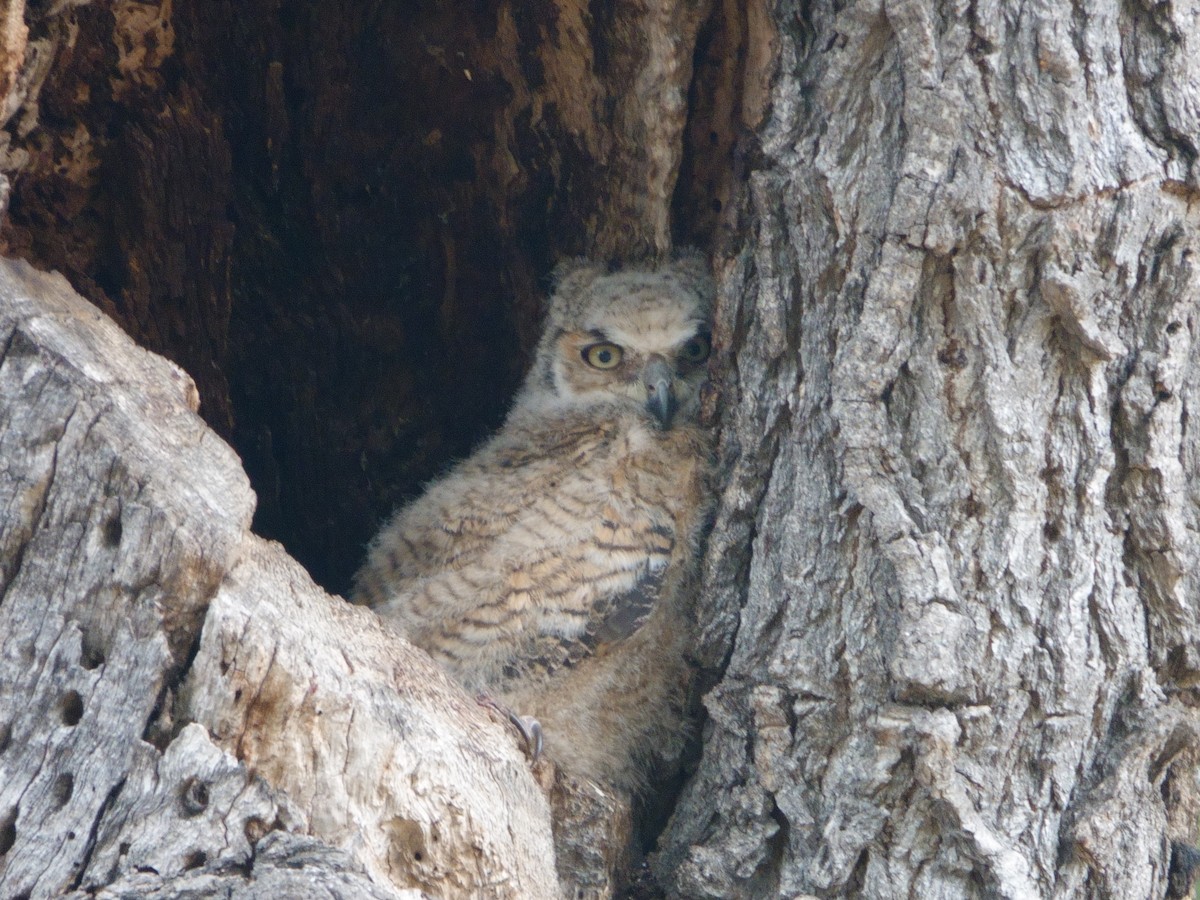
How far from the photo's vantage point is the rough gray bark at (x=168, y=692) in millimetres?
1653

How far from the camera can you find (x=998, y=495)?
2.14m

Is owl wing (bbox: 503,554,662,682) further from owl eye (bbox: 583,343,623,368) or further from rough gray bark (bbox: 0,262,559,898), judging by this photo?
owl eye (bbox: 583,343,623,368)

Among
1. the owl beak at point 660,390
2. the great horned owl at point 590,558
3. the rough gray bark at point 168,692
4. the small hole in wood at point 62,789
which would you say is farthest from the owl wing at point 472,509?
the small hole in wood at point 62,789

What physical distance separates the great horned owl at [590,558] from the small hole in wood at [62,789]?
1069 mm

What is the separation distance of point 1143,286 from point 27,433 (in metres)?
1.81

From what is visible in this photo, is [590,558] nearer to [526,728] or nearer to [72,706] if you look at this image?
[526,728]

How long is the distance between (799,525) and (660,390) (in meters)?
0.81

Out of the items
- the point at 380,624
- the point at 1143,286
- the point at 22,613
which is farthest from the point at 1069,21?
the point at 22,613

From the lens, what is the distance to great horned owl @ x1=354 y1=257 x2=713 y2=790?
8.75ft

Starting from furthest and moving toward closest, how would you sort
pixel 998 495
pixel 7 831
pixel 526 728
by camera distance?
1. pixel 526 728
2. pixel 998 495
3. pixel 7 831

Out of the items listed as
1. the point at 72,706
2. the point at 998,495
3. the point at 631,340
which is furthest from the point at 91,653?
the point at 631,340

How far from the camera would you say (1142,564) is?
7.00 feet

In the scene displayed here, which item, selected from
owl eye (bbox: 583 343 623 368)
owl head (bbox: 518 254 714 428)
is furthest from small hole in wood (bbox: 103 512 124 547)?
owl eye (bbox: 583 343 623 368)

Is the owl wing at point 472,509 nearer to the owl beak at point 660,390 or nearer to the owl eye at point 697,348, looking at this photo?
the owl beak at point 660,390
